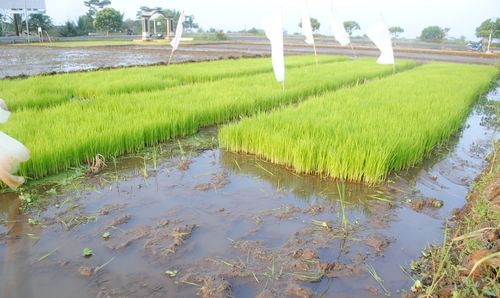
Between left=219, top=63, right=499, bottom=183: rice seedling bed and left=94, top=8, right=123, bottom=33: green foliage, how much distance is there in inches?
1405

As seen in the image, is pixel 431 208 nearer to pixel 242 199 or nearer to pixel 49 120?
pixel 242 199

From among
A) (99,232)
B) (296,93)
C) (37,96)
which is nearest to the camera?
(99,232)

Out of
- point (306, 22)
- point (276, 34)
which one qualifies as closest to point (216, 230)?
point (276, 34)

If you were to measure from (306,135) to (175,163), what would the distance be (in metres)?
1.39

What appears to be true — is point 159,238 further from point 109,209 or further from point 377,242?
point 377,242

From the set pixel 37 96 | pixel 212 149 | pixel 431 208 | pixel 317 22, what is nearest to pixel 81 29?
pixel 317 22

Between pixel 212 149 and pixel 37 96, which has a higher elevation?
pixel 37 96

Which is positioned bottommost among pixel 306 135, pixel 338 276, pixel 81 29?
pixel 338 276

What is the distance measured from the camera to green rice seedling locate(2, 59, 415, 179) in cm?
352

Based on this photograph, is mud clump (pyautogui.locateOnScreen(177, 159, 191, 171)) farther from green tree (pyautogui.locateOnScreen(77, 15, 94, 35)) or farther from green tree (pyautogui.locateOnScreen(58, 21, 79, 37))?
green tree (pyautogui.locateOnScreen(77, 15, 94, 35))

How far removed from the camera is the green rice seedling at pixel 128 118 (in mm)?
3523

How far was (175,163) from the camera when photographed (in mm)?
3826

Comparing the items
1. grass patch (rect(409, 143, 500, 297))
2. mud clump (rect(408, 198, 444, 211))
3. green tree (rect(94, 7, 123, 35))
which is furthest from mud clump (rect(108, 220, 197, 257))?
green tree (rect(94, 7, 123, 35))

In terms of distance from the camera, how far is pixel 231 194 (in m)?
3.14
